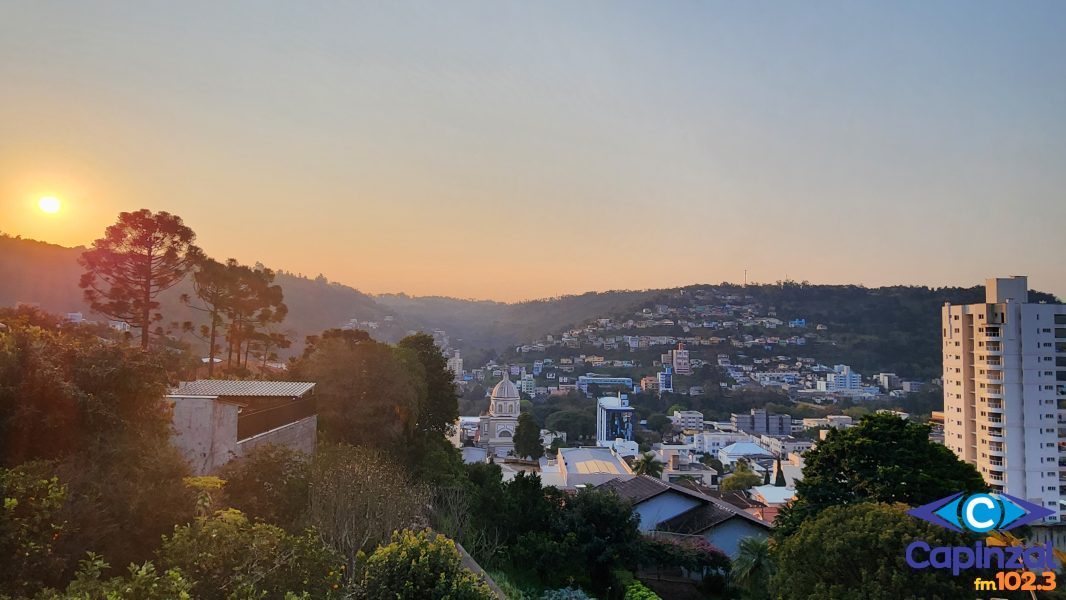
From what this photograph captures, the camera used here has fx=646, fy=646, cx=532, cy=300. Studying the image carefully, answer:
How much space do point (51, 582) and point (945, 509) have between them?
9.34 m

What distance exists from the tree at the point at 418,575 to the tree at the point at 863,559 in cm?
560

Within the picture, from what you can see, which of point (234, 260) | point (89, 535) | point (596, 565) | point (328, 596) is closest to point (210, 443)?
point (89, 535)

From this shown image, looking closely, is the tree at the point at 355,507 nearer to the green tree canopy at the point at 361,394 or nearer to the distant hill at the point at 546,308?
the green tree canopy at the point at 361,394

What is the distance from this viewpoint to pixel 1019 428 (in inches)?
1297

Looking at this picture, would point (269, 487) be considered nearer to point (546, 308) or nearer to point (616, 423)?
point (616, 423)

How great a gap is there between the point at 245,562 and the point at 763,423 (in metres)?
82.7

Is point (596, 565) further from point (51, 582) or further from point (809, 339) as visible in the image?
point (809, 339)

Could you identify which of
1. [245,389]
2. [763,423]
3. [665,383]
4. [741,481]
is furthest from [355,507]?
[665,383]

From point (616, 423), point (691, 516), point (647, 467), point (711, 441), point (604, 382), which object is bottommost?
point (711, 441)

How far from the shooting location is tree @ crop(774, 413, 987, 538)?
12617mm

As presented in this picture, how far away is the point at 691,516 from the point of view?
794 inches

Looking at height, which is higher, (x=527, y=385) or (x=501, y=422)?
(x=501, y=422)

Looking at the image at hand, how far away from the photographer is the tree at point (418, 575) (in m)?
5.56

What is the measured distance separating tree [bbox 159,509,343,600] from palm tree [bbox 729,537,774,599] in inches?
398
